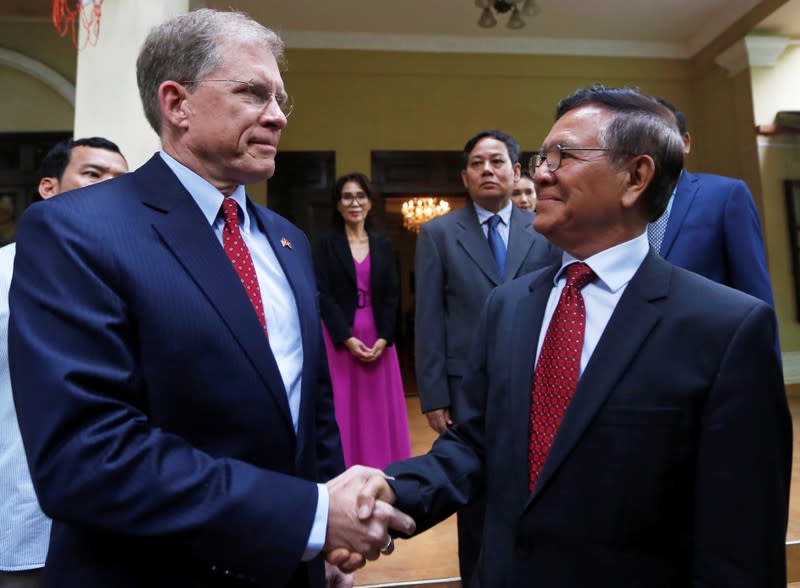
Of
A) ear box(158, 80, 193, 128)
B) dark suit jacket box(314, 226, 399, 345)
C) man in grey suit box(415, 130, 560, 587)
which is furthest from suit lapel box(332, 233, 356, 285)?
ear box(158, 80, 193, 128)

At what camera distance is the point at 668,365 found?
3.22 feet

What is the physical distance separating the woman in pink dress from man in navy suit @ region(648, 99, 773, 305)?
5.44 feet

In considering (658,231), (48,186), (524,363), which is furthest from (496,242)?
(48,186)

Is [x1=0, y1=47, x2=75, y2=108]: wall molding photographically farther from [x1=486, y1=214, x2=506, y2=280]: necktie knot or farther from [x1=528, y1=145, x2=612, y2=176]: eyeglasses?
[x1=528, y1=145, x2=612, y2=176]: eyeglasses

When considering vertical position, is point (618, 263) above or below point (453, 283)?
below

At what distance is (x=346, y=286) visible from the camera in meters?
3.23

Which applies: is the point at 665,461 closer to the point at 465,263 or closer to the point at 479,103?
the point at 465,263

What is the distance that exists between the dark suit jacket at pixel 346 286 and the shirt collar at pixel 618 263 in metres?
2.10

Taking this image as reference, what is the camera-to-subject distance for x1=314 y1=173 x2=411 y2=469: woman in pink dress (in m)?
3.10

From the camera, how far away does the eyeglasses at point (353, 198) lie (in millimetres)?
3396

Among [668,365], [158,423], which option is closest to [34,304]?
[158,423]

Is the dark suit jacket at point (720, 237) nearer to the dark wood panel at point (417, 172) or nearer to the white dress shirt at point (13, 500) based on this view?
the white dress shirt at point (13, 500)

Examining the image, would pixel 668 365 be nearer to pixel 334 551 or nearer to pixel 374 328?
pixel 334 551

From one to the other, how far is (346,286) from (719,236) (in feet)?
6.20
